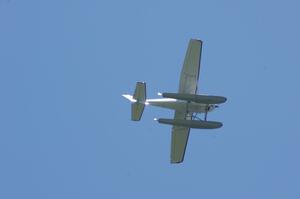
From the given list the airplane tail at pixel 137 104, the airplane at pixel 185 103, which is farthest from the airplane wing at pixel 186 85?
the airplane tail at pixel 137 104

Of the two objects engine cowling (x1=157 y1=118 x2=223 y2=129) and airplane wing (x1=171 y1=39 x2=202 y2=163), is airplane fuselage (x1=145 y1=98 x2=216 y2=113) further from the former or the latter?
engine cowling (x1=157 y1=118 x2=223 y2=129)

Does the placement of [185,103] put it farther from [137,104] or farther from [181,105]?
[137,104]

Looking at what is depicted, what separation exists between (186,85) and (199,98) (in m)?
1.74

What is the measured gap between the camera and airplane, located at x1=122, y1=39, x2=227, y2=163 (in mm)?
57812

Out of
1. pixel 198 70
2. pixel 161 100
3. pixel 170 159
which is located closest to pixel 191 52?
pixel 198 70

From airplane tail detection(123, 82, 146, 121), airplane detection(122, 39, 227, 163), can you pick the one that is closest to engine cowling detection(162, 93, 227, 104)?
airplane detection(122, 39, 227, 163)

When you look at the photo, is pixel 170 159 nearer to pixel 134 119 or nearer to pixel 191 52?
pixel 134 119

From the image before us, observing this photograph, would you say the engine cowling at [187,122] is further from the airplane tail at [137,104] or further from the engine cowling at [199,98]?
the engine cowling at [199,98]

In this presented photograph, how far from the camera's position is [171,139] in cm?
6197

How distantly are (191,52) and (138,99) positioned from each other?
5.97 metres

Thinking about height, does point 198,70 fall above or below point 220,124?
above

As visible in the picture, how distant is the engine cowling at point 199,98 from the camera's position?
2268 inches

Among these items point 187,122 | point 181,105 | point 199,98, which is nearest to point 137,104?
point 181,105

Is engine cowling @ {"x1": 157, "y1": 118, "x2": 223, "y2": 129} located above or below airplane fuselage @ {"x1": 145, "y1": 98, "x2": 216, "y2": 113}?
below
